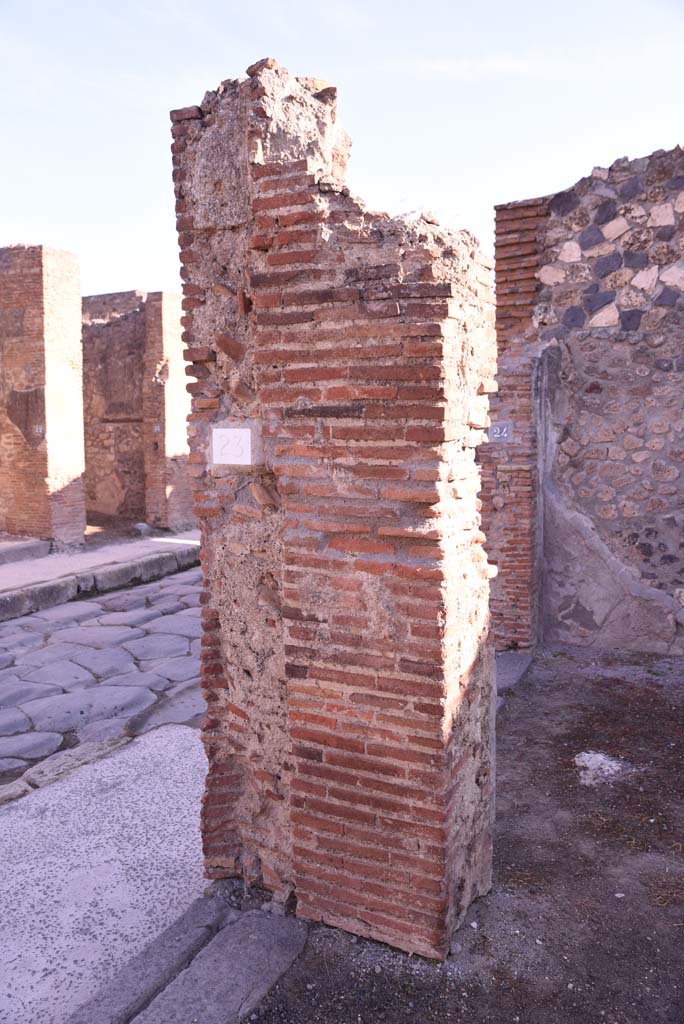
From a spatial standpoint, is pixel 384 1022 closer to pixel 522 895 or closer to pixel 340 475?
pixel 522 895

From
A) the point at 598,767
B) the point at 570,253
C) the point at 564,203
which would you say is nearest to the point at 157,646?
the point at 598,767

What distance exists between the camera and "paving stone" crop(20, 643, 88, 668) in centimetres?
638

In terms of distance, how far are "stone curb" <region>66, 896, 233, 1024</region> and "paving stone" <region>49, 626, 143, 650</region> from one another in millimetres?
4319

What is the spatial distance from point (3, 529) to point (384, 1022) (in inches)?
422

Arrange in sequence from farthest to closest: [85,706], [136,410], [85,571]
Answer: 1. [136,410]
2. [85,571]
3. [85,706]

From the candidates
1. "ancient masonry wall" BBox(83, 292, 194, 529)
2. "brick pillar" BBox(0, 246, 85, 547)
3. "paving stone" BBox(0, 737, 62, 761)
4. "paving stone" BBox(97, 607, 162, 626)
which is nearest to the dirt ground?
"paving stone" BBox(0, 737, 62, 761)

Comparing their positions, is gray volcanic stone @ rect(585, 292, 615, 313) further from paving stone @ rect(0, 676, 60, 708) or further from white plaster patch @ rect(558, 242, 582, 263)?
paving stone @ rect(0, 676, 60, 708)

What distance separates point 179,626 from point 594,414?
420cm

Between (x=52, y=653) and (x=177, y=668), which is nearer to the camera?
(x=177, y=668)

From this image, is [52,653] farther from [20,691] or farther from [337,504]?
[337,504]

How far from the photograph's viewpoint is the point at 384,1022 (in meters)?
2.28

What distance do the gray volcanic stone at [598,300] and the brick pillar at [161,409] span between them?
340 inches

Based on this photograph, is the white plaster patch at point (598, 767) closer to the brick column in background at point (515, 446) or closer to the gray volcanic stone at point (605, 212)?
the brick column in background at point (515, 446)

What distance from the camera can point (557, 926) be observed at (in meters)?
2.77
